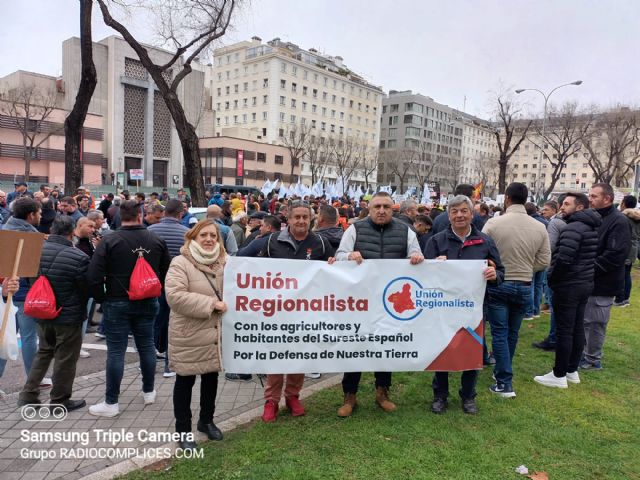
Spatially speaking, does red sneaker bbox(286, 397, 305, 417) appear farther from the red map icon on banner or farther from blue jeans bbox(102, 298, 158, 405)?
blue jeans bbox(102, 298, 158, 405)

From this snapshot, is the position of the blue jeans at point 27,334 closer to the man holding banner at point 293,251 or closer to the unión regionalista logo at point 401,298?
the man holding banner at point 293,251

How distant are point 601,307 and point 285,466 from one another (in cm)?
445

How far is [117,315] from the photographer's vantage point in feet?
13.4

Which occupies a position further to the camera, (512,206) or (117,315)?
(512,206)

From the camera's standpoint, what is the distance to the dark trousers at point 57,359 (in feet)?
13.7

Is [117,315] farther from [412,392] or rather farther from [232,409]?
[412,392]

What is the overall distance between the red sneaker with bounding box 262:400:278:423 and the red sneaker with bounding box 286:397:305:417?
15 cm

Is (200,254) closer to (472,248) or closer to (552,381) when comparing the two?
(472,248)

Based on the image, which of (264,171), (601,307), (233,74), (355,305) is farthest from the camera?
(233,74)

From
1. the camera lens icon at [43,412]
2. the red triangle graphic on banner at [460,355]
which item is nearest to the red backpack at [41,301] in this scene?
the camera lens icon at [43,412]

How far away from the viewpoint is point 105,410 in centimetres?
417

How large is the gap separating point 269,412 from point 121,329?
5.27ft

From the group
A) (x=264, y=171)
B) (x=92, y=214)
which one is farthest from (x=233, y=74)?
(x=92, y=214)

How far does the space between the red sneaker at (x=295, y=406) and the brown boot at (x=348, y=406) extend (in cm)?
38
